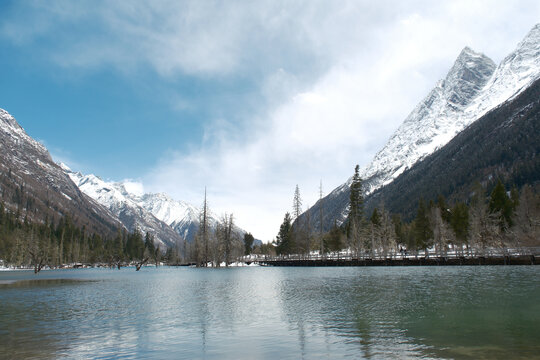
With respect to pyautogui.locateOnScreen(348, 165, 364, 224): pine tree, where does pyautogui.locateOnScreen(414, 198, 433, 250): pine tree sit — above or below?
below

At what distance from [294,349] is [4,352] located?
39.3 feet

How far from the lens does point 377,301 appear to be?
28.0 metres

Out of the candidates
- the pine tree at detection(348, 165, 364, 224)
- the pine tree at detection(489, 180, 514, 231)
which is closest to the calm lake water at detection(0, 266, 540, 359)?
the pine tree at detection(489, 180, 514, 231)

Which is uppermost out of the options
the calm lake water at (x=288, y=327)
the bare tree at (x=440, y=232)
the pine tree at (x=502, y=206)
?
the pine tree at (x=502, y=206)

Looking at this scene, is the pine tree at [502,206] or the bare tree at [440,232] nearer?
the bare tree at [440,232]

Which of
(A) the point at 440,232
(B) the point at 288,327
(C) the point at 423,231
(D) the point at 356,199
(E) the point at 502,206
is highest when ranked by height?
(D) the point at 356,199

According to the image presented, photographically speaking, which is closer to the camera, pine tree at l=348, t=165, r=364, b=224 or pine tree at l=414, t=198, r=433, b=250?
pine tree at l=414, t=198, r=433, b=250

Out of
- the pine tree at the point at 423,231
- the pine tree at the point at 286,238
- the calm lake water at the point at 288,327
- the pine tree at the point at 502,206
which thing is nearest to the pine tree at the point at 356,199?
the pine tree at the point at 423,231

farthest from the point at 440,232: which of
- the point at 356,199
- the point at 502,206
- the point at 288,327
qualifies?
the point at 288,327

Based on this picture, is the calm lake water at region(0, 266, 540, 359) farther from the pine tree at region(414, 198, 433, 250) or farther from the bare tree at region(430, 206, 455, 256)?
the pine tree at region(414, 198, 433, 250)

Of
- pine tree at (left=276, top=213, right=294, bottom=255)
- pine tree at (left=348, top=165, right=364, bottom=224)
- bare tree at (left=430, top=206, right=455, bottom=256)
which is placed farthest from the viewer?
pine tree at (left=276, top=213, right=294, bottom=255)

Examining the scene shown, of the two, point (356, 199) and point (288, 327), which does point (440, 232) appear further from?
point (288, 327)

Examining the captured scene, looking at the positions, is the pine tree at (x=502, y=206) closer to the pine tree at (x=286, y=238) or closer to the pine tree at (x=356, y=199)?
the pine tree at (x=356, y=199)

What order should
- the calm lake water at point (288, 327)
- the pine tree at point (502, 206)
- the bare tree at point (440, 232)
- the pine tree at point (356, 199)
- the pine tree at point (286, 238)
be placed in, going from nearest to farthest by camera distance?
the calm lake water at point (288, 327)
the bare tree at point (440, 232)
the pine tree at point (502, 206)
the pine tree at point (356, 199)
the pine tree at point (286, 238)
